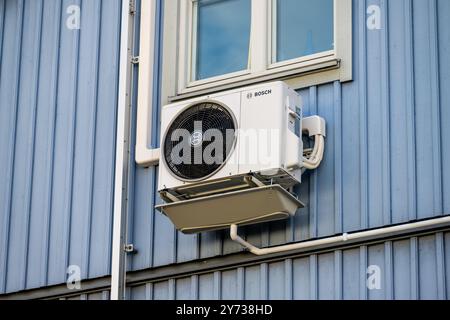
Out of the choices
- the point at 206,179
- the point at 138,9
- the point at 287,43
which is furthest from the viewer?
the point at 138,9

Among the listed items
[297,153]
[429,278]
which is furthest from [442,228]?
[297,153]

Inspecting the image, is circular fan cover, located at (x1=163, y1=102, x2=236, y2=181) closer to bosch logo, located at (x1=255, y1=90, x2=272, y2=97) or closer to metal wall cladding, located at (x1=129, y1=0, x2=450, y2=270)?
bosch logo, located at (x1=255, y1=90, x2=272, y2=97)

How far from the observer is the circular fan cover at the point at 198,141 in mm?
8969

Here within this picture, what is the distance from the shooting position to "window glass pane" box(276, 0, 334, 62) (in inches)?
373

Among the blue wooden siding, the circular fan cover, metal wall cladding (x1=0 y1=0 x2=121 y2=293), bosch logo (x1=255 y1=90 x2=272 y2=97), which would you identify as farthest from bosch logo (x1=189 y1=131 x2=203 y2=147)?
Result: metal wall cladding (x1=0 y1=0 x2=121 y2=293)

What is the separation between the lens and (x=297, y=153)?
8836 mm

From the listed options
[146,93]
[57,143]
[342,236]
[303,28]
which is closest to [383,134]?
[342,236]

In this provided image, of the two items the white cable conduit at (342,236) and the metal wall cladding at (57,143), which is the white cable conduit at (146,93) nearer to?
the metal wall cladding at (57,143)

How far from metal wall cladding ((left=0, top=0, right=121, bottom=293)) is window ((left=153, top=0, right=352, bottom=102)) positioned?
1.91ft

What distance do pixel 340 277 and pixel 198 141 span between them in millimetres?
1333

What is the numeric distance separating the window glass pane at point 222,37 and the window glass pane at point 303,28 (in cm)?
28

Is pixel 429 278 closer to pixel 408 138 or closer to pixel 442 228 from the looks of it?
pixel 442 228

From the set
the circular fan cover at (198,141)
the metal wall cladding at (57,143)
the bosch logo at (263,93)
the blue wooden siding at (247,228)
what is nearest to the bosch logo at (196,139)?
the circular fan cover at (198,141)

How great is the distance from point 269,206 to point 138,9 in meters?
2.29
